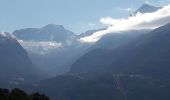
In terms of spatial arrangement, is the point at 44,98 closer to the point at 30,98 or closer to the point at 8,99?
the point at 30,98

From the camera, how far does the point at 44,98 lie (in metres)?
147

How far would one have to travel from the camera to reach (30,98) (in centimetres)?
14562

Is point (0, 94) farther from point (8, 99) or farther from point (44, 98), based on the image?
point (44, 98)

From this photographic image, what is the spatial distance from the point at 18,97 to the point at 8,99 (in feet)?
16.8

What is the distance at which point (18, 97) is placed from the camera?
461ft

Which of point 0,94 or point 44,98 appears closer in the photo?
point 0,94

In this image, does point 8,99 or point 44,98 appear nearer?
point 8,99

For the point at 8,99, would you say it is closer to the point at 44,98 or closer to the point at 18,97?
the point at 18,97

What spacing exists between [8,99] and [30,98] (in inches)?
431

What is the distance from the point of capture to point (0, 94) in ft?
450

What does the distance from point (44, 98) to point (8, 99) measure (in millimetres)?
14020

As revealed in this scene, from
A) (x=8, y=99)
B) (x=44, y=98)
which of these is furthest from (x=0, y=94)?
(x=44, y=98)

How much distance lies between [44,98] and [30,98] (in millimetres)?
3879

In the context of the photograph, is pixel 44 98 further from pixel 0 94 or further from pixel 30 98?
pixel 0 94
